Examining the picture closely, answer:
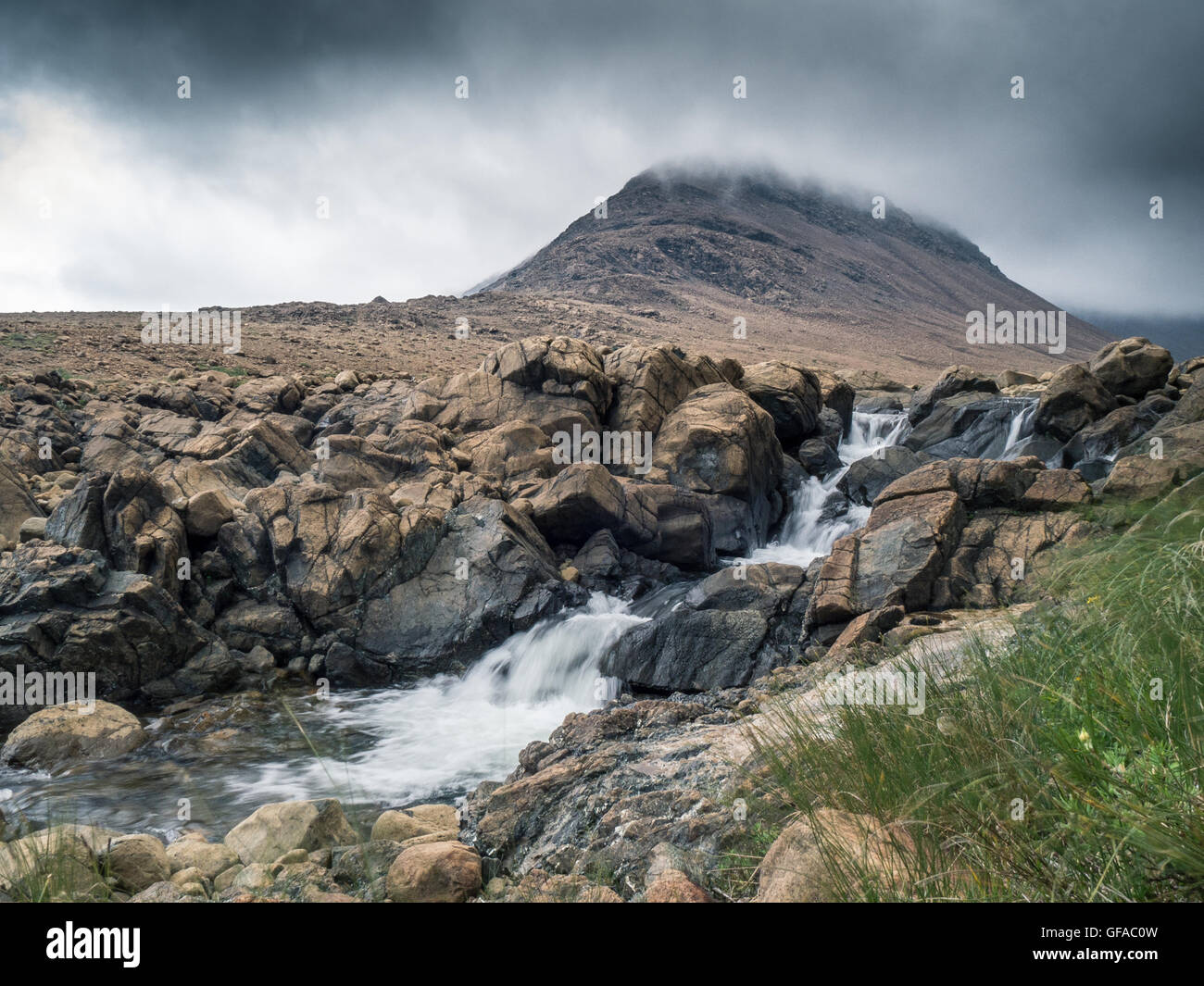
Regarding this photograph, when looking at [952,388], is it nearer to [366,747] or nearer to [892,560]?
[892,560]

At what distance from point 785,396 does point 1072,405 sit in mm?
6755

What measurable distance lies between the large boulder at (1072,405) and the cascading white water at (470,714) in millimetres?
11880

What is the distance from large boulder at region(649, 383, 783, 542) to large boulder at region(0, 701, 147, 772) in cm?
1097

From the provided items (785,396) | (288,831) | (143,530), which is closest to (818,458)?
(785,396)

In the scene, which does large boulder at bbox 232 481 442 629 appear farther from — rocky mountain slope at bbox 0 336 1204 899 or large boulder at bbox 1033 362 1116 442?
large boulder at bbox 1033 362 1116 442

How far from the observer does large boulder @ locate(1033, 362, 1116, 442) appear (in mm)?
18330

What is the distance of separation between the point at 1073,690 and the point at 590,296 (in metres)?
73.0

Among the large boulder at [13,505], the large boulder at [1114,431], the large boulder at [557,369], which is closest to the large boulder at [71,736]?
the large boulder at [13,505]

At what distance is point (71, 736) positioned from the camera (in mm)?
9141

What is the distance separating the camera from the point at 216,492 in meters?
13.7

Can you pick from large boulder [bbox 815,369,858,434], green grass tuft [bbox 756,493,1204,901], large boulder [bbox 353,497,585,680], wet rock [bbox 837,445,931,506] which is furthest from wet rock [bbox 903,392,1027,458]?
green grass tuft [bbox 756,493,1204,901]

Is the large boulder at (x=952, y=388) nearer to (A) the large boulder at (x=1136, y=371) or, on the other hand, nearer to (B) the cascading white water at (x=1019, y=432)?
(B) the cascading white water at (x=1019, y=432)

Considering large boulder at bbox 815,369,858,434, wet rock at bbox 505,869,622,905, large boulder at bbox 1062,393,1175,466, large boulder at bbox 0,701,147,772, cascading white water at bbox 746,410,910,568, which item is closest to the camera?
wet rock at bbox 505,869,622,905
